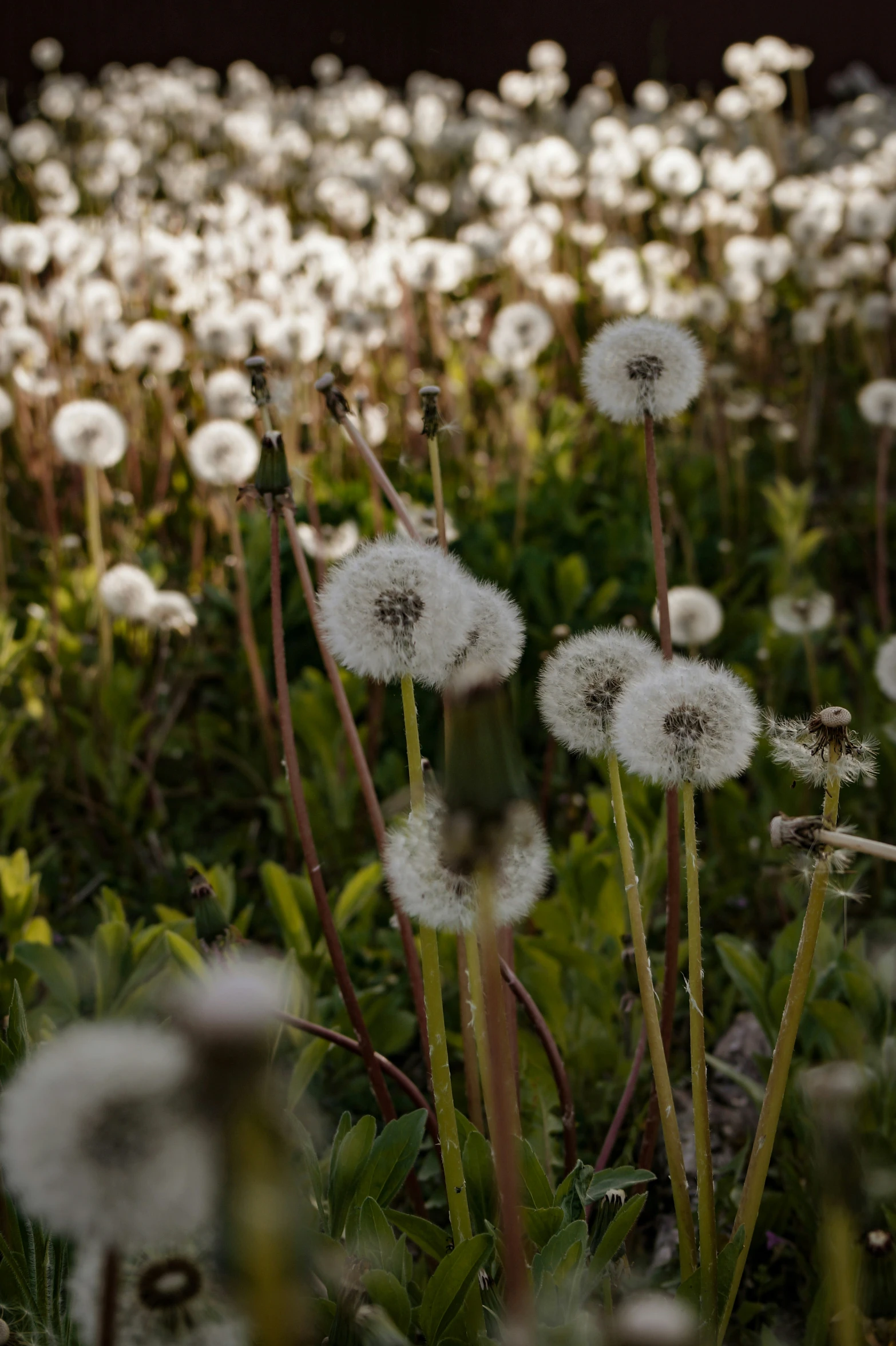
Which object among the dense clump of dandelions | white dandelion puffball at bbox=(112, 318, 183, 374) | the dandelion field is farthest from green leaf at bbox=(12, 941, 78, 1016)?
white dandelion puffball at bbox=(112, 318, 183, 374)

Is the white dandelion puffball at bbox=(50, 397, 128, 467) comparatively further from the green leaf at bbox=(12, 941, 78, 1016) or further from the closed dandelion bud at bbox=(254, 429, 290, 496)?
the closed dandelion bud at bbox=(254, 429, 290, 496)

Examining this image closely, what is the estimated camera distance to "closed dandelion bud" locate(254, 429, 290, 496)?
49.3 inches

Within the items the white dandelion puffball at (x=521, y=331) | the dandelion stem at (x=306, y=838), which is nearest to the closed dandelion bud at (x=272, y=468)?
the dandelion stem at (x=306, y=838)

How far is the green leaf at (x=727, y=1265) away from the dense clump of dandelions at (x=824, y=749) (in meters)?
0.42

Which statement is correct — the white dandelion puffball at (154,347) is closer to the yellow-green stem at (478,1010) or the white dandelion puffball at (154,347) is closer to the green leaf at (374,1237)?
the yellow-green stem at (478,1010)

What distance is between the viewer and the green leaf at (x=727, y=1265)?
3.51ft

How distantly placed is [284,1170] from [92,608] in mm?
2834

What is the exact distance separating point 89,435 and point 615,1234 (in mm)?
2168

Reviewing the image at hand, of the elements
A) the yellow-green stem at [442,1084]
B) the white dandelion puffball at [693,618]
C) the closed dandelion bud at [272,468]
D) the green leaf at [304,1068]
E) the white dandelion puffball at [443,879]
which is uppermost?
the closed dandelion bud at [272,468]

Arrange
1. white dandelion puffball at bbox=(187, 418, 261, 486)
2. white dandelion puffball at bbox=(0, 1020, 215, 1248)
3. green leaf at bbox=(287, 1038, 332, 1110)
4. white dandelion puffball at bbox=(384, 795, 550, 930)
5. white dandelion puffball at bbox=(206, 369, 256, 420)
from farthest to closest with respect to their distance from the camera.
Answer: white dandelion puffball at bbox=(206, 369, 256, 420)
white dandelion puffball at bbox=(187, 418, 261, 486)
green leaf at bbox=(287, 1038, 332, 1110)
white dandelion puffball at bbox=(384, 795, 550, 930)
white dandelion puffball at bbox=(0, 1020, 215, 1248)

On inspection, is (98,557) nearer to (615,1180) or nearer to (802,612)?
(802,612)

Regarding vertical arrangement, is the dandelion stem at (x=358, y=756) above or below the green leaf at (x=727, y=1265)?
above

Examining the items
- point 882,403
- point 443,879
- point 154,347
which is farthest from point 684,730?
point 154,347

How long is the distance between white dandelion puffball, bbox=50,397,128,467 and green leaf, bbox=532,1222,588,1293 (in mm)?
2096
